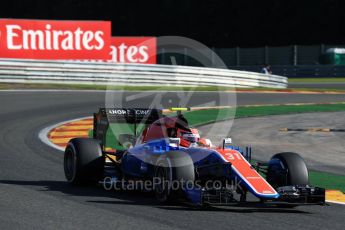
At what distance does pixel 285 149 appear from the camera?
1520 centimetres

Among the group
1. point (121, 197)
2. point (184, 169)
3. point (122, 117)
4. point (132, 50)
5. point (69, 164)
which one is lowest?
point (121, 197)

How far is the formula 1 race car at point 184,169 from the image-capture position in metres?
9.02

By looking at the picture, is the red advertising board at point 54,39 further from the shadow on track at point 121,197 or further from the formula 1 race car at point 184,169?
the shadow on track at point 121,197

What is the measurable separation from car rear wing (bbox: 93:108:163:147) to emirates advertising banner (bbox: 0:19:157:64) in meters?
17.6

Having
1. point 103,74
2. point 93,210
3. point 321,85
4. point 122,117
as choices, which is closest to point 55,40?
point 103,74

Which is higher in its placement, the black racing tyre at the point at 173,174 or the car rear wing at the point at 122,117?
the car rear wing at the point at 122,117

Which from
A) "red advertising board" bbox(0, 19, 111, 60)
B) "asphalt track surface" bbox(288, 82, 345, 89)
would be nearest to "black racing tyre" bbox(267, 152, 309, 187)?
"red advertising board" bbox(0, 19, 111, 60)

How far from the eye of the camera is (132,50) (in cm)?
3316

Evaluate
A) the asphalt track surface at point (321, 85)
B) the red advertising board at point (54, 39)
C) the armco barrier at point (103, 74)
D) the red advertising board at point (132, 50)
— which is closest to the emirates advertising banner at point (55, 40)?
the red advertising board at point (54, 39)

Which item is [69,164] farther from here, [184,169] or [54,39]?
[54,39]

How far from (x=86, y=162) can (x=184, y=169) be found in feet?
6.35

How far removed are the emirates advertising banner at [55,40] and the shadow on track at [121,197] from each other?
18375 millimetres

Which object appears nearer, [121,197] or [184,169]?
[184,169]

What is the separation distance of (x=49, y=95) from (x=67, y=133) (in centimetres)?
813
